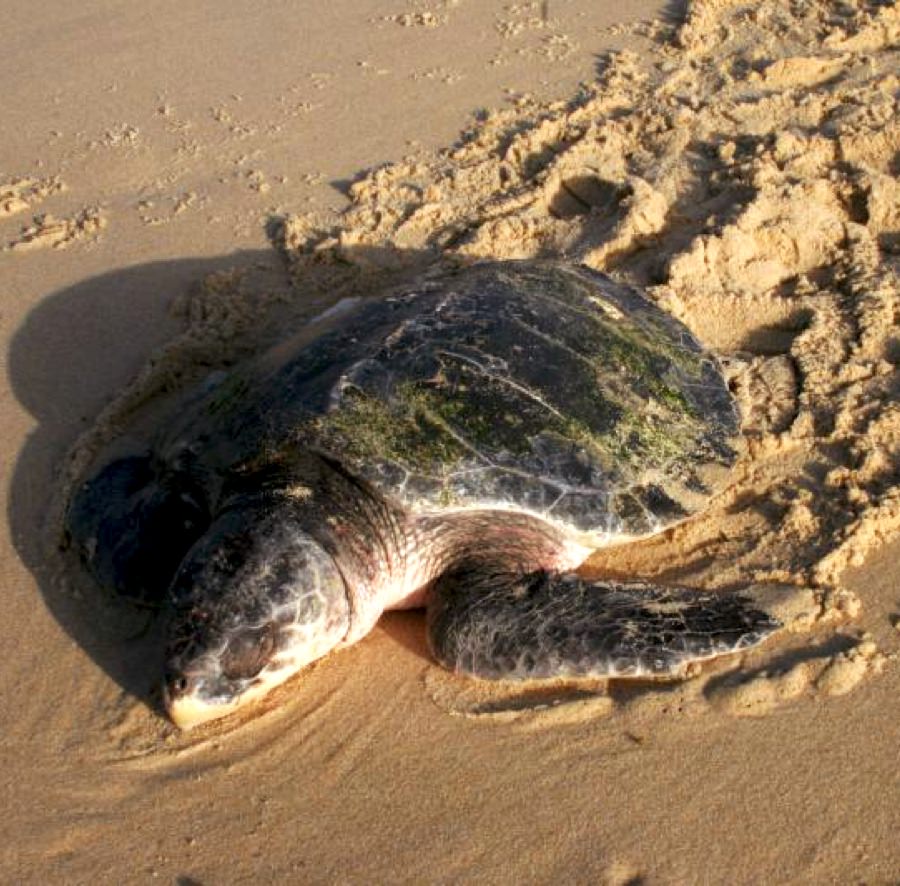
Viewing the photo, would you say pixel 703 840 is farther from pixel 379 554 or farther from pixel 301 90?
pixel 301 90

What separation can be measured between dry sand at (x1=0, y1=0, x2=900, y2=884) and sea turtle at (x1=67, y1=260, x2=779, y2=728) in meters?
0.14

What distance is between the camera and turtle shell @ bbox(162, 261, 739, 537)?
8.32 feet

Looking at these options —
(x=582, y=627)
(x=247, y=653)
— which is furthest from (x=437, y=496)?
(x=247, y=653)

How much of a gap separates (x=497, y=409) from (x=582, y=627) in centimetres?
67

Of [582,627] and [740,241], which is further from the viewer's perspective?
[740,241]

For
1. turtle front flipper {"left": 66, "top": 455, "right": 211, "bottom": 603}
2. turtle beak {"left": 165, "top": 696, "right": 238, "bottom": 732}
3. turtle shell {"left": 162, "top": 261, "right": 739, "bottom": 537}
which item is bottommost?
turtle beak {"left": 165, "top": 696, "right": 238, "bottom": 732}

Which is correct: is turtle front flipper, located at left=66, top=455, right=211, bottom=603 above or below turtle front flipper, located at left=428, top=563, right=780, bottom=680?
above

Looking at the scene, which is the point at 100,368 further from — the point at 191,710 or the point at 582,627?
the point at 582,627

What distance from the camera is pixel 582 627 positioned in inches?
91.3

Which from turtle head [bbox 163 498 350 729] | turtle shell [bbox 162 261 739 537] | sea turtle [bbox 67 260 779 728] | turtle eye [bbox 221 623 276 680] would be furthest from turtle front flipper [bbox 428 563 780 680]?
turtle eye [bbox 221 623 276 680]

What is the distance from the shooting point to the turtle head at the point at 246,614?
7.30 ft

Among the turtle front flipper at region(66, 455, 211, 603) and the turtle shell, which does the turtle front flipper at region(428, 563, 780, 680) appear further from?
the turtle front flipper at region(66, 455, 211, 603)

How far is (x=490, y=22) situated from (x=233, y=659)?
4643mm

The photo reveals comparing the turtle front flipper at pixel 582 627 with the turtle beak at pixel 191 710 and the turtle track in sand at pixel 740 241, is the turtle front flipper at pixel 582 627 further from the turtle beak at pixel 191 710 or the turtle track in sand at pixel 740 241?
the turtle beak at pixel 191 710
